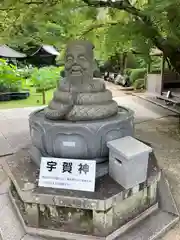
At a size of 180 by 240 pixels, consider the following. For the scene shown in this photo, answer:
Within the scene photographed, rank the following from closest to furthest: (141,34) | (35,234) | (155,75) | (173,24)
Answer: (35,234), (173,24), (141,34), (155,75)

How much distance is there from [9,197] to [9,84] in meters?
7.75

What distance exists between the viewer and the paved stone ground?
7.30ft

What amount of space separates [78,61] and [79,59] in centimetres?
2

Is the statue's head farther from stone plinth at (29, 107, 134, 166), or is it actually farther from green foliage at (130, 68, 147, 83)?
green foliage at (130, 68, 147, 83)

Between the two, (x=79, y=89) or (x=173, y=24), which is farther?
(x=173, y=24)

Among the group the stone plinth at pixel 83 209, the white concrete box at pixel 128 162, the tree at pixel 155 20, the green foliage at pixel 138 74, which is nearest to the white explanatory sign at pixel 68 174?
the stone plinth at pixel 83 209

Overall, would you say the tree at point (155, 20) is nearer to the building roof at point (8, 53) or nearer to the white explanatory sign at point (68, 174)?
the white explanatory sign at point (68, 174)

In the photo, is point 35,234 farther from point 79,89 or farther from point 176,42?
point 176,42

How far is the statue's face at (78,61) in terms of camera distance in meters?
2.61

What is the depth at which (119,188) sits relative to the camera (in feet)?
→ 7.19

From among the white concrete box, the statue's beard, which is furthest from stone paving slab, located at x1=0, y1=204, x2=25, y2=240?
the statue's beard

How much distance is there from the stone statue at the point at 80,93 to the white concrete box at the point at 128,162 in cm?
45

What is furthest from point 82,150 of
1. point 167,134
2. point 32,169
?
point 167,134

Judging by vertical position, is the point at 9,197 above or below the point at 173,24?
below
